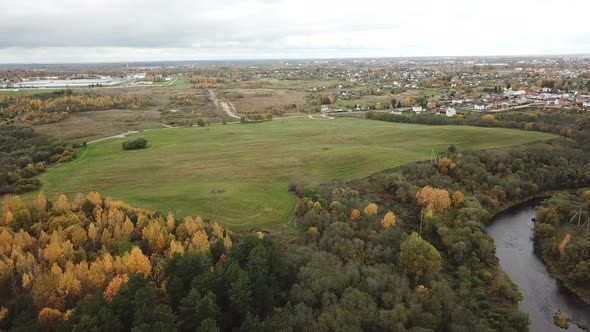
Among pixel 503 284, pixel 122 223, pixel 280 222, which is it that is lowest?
pixel 503 284

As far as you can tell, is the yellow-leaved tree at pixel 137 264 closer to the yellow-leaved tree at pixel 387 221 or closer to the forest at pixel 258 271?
the forest at pixel 258 271

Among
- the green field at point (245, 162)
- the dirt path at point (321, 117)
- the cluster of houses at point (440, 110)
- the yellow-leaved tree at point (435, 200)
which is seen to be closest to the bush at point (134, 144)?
the green field at point (245, 162)

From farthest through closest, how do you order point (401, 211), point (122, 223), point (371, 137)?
1. point (371, 137)
2. point (401, 211)
3. point (122, 223)

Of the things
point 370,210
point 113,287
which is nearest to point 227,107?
point 370,210

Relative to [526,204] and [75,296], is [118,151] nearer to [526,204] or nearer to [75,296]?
[75,296]

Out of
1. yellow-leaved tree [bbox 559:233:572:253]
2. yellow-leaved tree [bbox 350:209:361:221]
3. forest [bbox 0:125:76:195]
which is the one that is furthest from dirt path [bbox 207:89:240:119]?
yellow-leaved tree [bbox 559:233:572:253]

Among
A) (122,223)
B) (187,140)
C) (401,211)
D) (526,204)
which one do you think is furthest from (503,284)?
(187,140)
